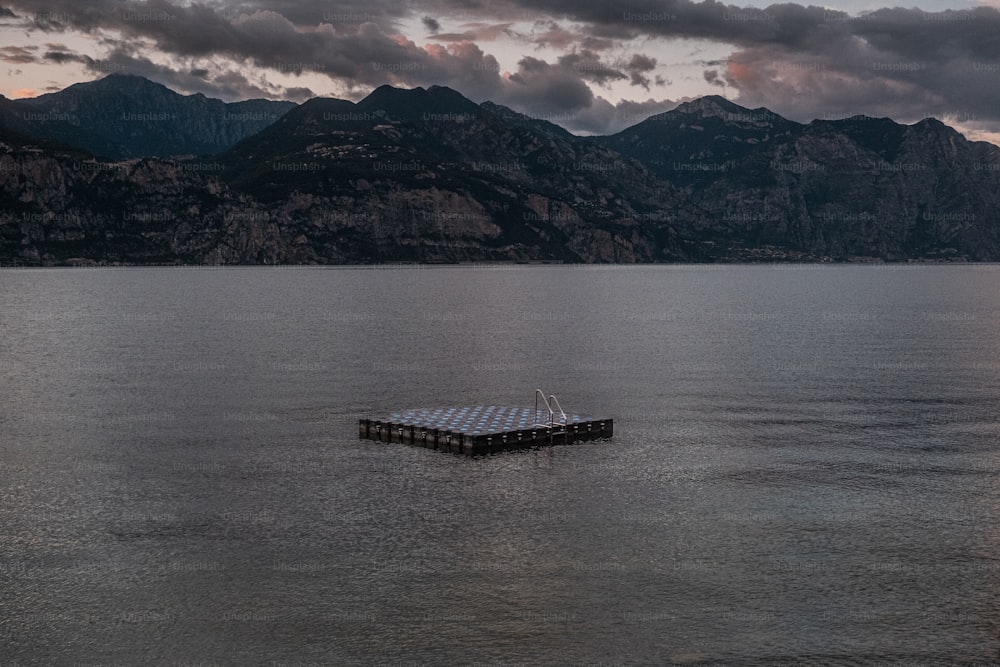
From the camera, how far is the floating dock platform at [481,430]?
3132 inches

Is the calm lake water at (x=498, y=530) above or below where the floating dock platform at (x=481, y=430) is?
below

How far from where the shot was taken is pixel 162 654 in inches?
1583

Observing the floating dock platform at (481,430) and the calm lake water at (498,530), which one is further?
the floating dock platform at (481,430)

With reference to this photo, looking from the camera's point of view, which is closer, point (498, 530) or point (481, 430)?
point (498, 530)

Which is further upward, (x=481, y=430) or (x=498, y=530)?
(x=481, y=430)

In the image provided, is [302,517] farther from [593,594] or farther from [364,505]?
[593,594]

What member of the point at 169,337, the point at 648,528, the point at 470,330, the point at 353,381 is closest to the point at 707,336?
the point at 470,330

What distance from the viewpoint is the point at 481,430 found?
81.7m

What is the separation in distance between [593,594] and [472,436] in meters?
33.0

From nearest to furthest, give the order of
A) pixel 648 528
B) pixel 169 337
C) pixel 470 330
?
pixel 648 528, pixel 169 337, pixel 470 330

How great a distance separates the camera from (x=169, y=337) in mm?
174625

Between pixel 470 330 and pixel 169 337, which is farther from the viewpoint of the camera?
pixel 470 330

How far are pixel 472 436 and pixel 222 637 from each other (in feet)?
127

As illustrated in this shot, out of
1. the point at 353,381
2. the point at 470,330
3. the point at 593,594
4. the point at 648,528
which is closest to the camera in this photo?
the point at 593,594
